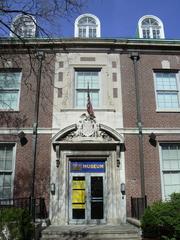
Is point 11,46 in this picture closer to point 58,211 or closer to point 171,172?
point 58,211

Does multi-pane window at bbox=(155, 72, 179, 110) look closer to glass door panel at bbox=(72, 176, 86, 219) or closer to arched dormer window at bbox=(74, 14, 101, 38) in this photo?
arched dormer window at bbox=(74, 14, 101, 38)

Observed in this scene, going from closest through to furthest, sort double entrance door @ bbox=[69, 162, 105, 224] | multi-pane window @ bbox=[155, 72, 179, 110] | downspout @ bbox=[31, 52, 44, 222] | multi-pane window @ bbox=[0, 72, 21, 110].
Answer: downspout @ bbox=[31, 52, 44, 222]
double entrance door @ bbox=[69, 162, 105, 224]
multi-pane window @ bbox=[0, 72, 21, 110]
multi-pane window @ bbox=[155, 72, 179, 110]

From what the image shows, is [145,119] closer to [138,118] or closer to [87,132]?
[138,118]

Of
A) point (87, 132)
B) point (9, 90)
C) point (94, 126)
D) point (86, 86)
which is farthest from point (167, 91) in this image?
point (9, 90)

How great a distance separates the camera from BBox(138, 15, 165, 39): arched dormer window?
635 inches

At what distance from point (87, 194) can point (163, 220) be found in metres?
4.52

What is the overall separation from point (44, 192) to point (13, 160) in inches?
74.1

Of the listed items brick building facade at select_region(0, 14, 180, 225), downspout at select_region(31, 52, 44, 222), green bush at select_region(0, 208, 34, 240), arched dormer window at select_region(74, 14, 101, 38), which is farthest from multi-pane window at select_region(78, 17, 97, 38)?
green bush at select_region(0, 208, 34, 240)

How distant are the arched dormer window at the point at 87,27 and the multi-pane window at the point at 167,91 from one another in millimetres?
4015

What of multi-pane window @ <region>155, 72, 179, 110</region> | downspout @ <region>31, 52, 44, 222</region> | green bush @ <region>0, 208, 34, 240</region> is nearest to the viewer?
green bush @ <region>0, 208, 34, 240</region>

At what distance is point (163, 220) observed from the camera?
833cm

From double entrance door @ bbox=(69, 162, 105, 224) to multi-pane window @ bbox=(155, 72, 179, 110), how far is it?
4062mm

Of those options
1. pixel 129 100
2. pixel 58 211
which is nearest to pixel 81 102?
pixel 129 100

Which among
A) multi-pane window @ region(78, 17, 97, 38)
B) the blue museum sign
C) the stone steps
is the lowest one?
the stone steps
